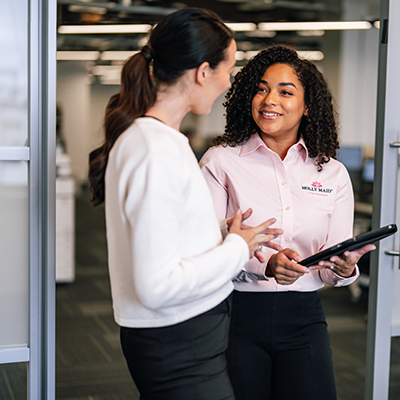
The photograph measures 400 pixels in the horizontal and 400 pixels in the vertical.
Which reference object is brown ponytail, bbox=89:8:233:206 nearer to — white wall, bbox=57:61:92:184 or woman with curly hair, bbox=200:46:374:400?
woman with curly hair, bbox=200:46:374:400

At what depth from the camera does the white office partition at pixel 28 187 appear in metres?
1.70

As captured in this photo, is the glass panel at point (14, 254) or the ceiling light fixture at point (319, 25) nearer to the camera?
the glass panel at point (14, 254)

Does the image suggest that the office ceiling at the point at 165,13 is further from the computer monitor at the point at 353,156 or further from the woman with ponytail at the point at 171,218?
the woman with ponytail at the point at 171,218

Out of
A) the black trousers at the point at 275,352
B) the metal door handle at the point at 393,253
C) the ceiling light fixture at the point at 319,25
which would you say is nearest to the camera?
the black trousers at the point at 275,352

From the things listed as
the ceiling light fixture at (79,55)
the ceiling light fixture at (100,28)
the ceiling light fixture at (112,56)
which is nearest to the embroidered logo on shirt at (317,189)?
the ceiling light fixture at (100,28)

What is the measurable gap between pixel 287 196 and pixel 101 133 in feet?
2.08

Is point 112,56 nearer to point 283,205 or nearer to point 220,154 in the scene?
point 220,154

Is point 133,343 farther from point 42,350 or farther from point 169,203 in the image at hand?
point 42,350

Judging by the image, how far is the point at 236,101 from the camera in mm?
1732

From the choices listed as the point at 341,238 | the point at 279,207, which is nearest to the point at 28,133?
the point at 279,207

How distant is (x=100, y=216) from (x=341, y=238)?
27.6ft

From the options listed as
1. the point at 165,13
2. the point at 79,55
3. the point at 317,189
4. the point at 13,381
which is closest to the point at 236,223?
the point at 317,189

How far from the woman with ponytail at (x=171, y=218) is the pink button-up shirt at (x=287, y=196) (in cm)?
38

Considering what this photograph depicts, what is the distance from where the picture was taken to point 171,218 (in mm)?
1038
